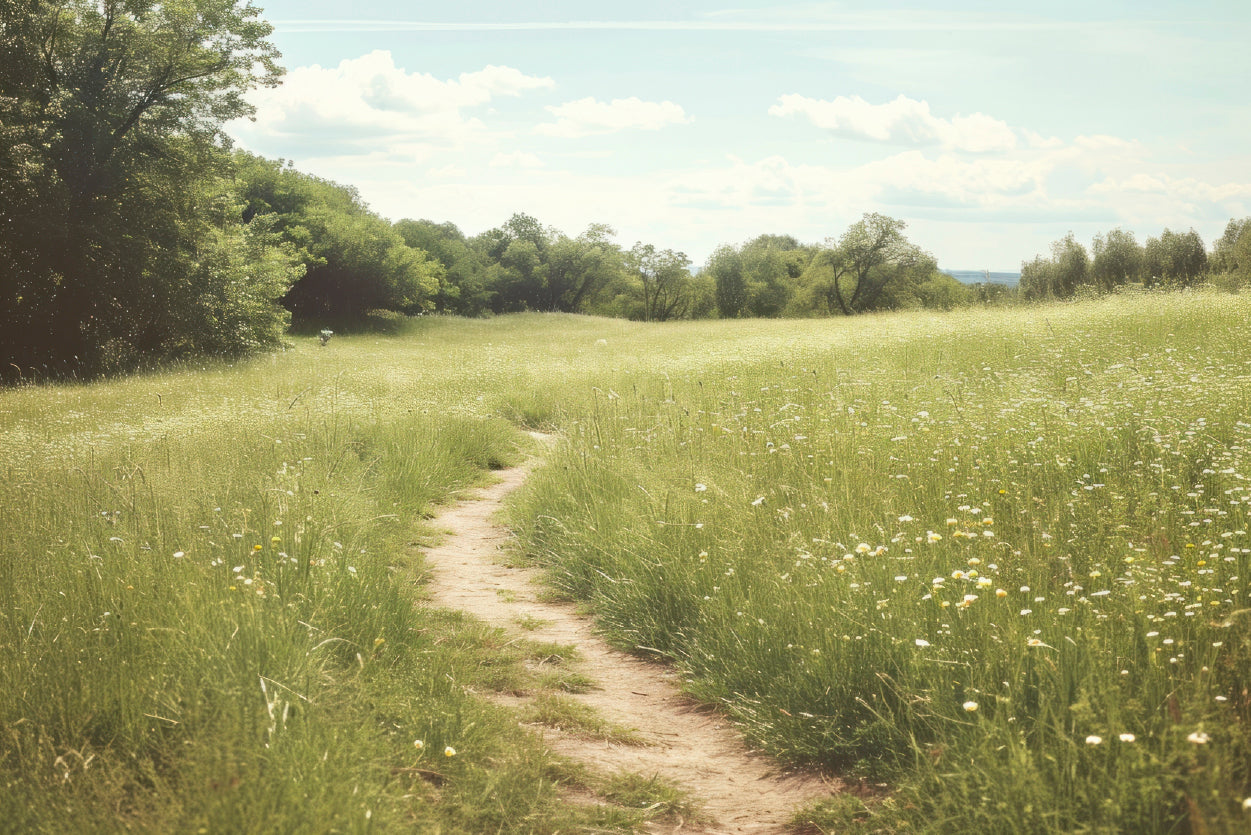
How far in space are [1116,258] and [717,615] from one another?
7764cm

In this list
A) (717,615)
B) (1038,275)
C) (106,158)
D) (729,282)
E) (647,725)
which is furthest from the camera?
(729,282)

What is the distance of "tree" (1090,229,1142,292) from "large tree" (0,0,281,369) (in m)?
69.1

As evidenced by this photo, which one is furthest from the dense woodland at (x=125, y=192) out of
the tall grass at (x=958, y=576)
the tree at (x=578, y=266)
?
the tree at (x=578, y=266)

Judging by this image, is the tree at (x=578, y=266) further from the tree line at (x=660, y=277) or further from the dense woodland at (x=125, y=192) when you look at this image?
the dense woodland at (x=125, y=192)

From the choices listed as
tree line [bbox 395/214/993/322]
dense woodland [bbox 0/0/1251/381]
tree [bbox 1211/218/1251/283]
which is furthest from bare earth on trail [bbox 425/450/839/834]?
tree line [bbox 395/214/993/322]

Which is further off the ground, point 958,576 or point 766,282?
point 766,282

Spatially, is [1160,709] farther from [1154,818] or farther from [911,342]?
[911,342]

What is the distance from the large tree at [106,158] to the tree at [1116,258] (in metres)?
69.1

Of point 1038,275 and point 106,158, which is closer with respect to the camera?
point 106,158

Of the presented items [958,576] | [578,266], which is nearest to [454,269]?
[578,266]

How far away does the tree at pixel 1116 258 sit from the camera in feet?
220

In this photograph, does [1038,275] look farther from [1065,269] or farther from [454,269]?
[454,269]

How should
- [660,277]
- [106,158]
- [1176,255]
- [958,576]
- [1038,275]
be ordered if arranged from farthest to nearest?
[660,277], [1038,275], [1176,255], [106,158], [958,576]

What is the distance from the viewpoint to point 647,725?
14.3 feet
